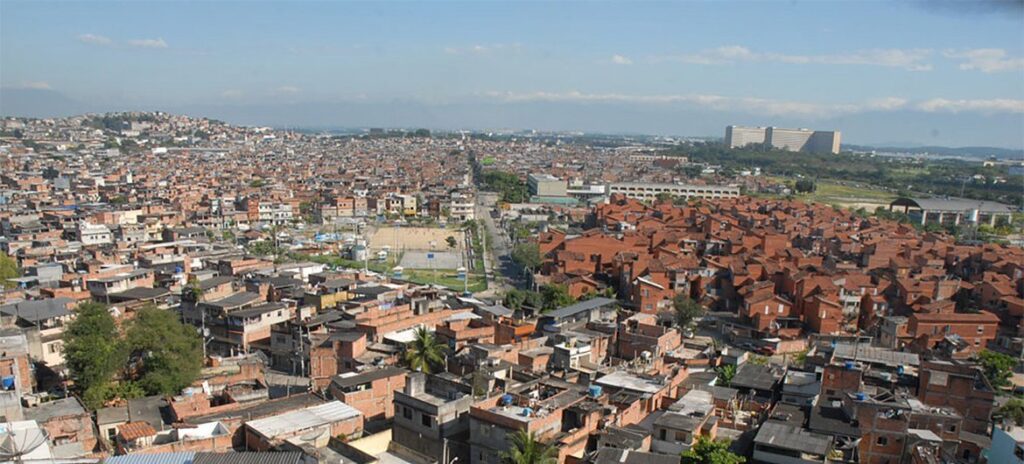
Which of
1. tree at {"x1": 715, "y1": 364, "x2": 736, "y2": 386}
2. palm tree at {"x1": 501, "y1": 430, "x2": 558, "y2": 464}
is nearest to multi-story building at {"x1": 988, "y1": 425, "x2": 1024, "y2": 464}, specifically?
tree at {"x1": 715, "y1": 364, "x2": 736, "y2": 386}

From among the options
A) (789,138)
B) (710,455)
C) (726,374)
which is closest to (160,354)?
(710,455)

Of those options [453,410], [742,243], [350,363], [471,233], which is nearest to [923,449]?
[453,410]

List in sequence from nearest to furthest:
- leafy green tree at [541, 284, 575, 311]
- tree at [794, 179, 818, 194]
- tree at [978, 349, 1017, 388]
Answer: tree at [978, 349, 1017, 388] < leafy green tree at [541, 284, 575, 311] < tree at [794, 179, 818, 194]

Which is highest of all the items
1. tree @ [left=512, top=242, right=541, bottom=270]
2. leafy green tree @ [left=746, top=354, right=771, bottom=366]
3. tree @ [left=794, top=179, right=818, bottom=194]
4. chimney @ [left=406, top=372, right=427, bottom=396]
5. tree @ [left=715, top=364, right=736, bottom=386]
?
chimney @ [left=406, top=372, right=427, bottom=396]

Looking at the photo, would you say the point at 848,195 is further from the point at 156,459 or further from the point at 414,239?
the point at 156,459

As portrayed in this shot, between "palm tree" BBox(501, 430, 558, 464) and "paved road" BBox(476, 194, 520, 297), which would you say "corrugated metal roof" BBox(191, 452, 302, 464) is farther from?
"paved road" BBox(476, 194, 520, 297)

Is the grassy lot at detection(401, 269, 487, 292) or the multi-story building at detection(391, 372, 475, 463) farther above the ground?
the multi-story building at detection(391, 372, 475, 463)

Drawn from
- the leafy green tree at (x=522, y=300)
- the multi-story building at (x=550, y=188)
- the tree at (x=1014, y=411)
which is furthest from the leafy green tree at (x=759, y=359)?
the multi-story building at (x=550, y=188)

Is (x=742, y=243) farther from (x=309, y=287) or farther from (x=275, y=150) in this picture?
(x=275, y=150)
